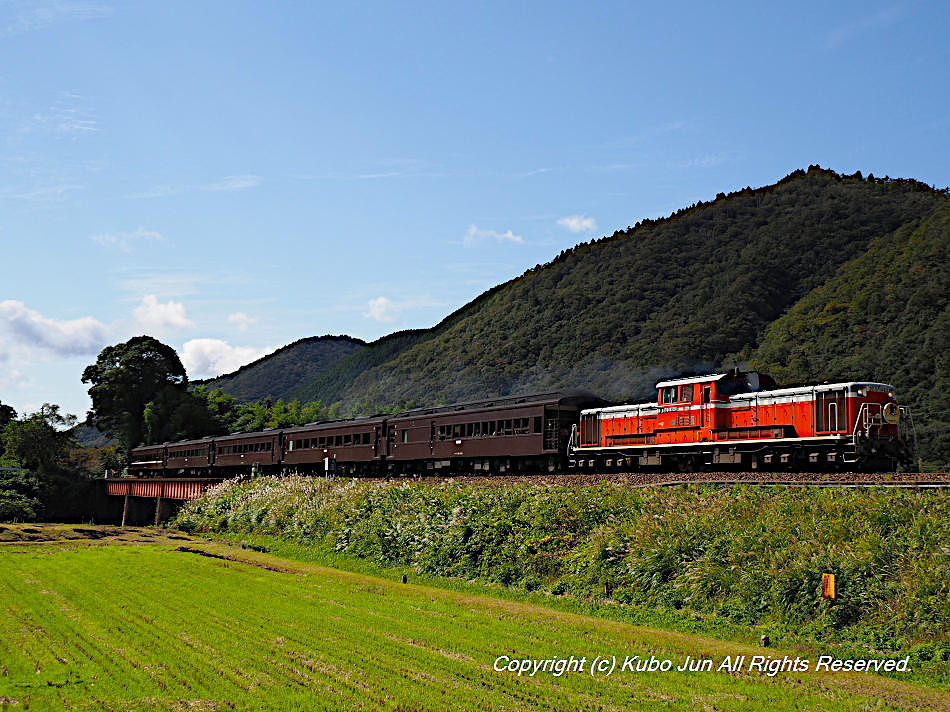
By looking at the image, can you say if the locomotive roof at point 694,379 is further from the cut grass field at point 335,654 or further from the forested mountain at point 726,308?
the forested mountain at point 726,308

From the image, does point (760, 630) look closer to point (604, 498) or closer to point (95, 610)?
point (604, 498)

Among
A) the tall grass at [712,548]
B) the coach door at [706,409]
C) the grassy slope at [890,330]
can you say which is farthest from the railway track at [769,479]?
the grassy slope at [890,330]

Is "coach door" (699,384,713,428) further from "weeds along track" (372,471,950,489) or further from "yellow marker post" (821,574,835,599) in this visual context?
"yellow marker post" (821,574,835,599)

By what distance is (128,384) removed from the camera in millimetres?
106562

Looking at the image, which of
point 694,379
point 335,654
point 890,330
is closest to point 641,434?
point 694,379

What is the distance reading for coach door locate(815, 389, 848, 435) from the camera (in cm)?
2809

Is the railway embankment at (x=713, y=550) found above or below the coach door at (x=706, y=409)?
below

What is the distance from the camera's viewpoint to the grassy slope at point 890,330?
63.2 meters

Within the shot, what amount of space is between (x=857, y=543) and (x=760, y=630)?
334cm

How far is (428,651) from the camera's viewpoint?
16.0m

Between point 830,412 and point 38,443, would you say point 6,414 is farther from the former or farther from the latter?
point 830,412

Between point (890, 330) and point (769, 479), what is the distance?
192 feet

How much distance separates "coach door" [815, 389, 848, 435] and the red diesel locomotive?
0.11 ft

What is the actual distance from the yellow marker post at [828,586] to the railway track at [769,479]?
5.16 meters
